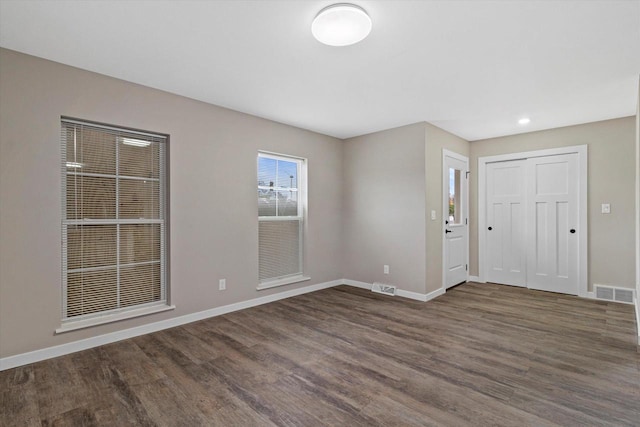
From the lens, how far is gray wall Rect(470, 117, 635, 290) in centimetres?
409

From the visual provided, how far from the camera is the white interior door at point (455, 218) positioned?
4785mm

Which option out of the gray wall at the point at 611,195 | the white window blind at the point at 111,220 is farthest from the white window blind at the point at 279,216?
the gray wall at the point at 611,195

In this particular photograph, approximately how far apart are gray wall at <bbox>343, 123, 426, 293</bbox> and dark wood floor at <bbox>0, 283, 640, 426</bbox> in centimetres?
111

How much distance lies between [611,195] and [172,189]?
5617 mm

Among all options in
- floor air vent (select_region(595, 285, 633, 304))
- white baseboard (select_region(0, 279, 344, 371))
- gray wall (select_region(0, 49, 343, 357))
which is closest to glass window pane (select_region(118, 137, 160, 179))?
gray wall (select_region(0, 49, 343, 357))

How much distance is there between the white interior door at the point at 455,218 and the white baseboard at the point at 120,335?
2578 millimetres

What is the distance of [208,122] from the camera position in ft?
11.9

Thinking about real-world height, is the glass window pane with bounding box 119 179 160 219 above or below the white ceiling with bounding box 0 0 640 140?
below

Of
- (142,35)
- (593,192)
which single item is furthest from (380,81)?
(593,192)

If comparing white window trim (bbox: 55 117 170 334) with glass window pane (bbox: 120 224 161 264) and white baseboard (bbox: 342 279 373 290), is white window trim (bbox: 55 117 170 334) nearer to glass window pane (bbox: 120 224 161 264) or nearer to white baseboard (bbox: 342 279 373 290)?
glass window pane (bbox: 120 224 161 264)

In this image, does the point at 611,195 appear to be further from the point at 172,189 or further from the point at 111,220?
the point at 111,220

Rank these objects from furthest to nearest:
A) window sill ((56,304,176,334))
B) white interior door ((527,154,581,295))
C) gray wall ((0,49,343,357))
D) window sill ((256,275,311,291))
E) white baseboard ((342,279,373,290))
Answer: white baseboard ((342,279,373,290))
white interior door ((527,154,581,295))
window sill ((256,275,311,291))
window sill ((56,304,176,334))
gray wall ((0,49,343,357))

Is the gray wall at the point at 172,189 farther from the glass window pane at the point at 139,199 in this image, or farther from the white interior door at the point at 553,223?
the white interior door at the point at 553,223

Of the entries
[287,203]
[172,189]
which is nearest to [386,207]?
[287,203]
